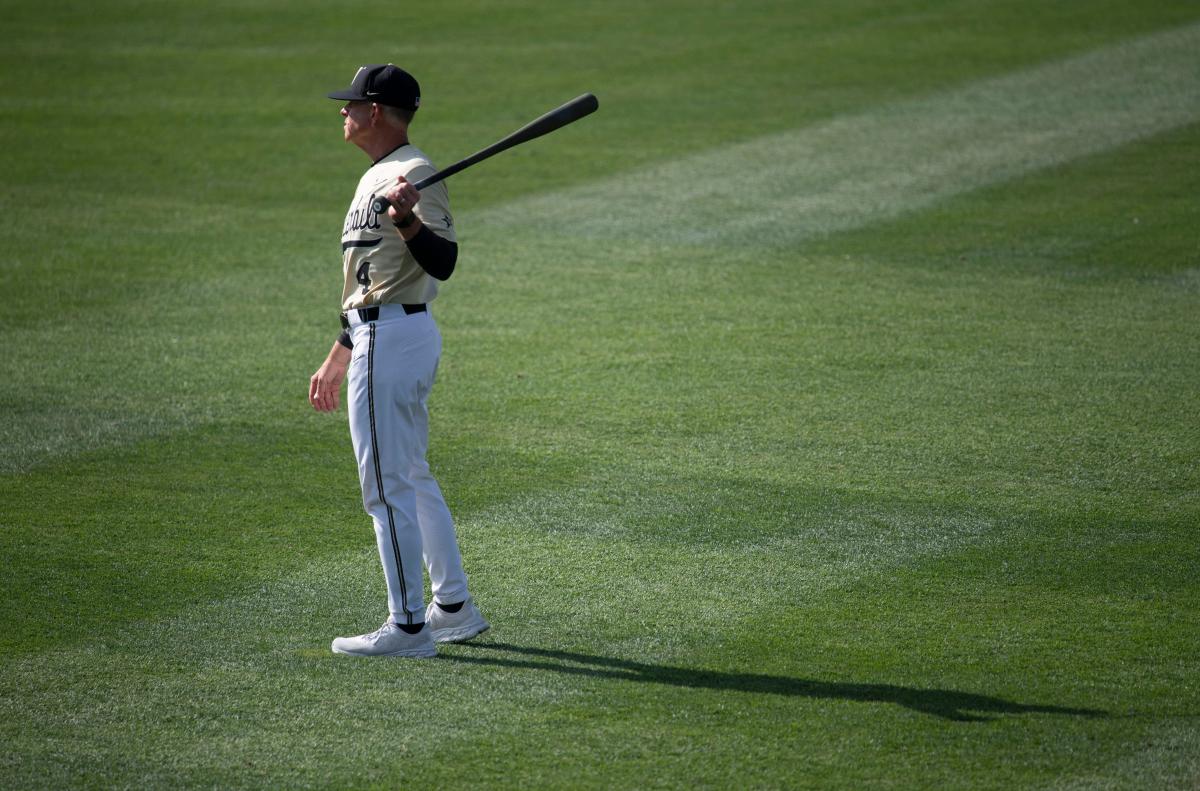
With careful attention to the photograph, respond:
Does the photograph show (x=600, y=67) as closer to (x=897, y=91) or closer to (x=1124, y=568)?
(x=897, y=91)

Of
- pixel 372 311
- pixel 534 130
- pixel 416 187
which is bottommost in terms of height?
pixel 372 311

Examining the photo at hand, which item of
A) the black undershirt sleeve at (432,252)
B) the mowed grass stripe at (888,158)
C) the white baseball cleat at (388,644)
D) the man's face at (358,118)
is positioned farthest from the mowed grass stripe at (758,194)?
the black undershirt sleeve at (432,252)

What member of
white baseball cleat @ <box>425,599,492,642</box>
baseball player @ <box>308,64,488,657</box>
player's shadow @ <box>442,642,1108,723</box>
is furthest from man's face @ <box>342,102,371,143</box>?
player's shadow @ <box>442,642,1108,723</box>

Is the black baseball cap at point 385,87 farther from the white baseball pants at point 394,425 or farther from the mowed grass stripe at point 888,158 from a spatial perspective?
the mowed grass stripe at point 888,158

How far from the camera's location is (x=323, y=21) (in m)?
19.2

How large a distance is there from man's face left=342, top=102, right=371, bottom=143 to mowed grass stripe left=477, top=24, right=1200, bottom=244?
6.33m

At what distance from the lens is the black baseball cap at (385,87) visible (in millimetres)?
4789

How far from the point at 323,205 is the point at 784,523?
7.26m

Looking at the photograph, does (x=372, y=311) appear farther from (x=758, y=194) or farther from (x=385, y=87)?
(x=758, y=194)

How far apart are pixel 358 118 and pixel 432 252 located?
67cm

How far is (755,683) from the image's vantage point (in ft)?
15.1

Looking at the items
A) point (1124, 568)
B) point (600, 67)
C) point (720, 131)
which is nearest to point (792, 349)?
point (1124, 568)

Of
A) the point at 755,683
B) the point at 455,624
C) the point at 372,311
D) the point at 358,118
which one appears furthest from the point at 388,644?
the point at 358,118

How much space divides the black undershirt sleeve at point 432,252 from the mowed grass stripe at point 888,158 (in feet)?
21.6
